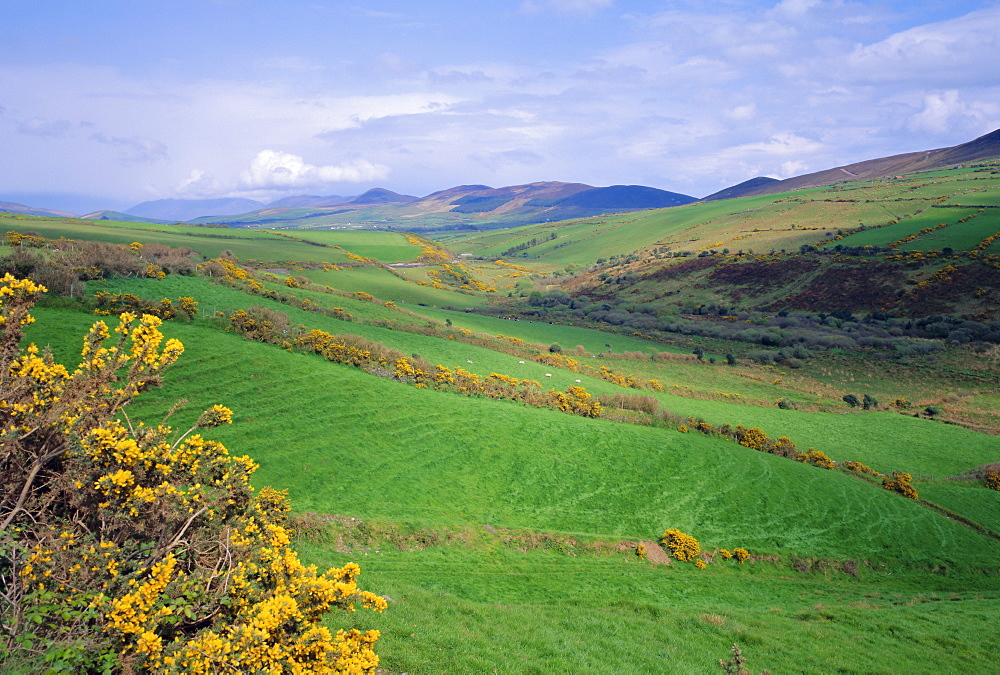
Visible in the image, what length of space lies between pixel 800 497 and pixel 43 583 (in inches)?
896

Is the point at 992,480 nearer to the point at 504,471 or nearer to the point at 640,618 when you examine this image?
the point at 640,618

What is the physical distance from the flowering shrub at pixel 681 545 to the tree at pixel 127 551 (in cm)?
1255

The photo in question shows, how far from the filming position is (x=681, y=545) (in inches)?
636

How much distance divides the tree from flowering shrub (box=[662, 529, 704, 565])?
41.2 feet

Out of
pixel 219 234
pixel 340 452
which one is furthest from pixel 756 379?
pixel 219 234

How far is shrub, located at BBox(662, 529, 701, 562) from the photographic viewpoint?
15.9 meters

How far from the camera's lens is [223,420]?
785cm

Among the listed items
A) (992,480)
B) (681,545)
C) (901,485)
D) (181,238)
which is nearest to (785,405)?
(992,480)

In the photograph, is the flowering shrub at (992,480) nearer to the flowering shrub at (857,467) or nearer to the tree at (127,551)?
the flowering shrub at (857,467)

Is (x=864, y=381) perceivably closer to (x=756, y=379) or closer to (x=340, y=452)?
(x=756, y=379)

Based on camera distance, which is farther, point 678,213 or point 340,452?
point 678,213

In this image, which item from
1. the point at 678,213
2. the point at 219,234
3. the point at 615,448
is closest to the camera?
the point at 615,448

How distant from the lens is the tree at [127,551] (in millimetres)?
4969

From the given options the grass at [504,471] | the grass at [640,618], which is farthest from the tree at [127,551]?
the grass at [504,471]
